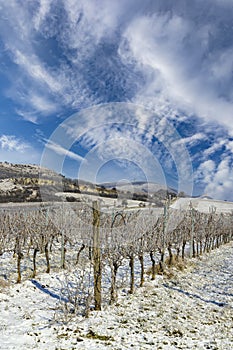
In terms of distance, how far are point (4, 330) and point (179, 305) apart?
4.80 m

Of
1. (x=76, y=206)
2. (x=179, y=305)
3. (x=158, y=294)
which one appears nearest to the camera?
(x=179, y=305)

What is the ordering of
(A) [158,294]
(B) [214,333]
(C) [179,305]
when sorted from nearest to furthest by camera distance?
(B) [214,333] → (C) [179,305] → (A) [158,294]

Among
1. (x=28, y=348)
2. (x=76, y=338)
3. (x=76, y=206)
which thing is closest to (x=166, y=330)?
(x=76, y=338)

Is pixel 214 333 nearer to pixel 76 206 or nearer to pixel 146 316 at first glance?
pixel 146 316

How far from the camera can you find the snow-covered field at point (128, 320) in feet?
17.9

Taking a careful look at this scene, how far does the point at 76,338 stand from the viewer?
217 inches

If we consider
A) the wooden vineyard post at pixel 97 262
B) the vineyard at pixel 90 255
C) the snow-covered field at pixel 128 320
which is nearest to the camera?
the snow-covered field at pixel 128 320

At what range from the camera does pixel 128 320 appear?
671 centimetres

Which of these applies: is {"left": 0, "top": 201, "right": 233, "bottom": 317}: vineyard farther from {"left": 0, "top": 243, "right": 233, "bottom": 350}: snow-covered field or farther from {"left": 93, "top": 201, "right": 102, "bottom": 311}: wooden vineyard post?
{"left": 0, "top": 243, "right": 233, "bottom": 350}: snow-covered field

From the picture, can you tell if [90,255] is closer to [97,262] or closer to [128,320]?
[97,262]

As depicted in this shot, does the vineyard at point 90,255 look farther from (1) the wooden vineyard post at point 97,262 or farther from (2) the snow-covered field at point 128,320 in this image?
(2) the snow-covered field at point 128,320

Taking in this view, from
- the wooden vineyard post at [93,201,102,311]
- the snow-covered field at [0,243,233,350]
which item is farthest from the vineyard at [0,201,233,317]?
the snow-covered field at [0,243,233,350]

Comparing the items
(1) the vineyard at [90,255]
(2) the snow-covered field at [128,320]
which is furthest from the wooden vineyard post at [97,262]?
(2) the snow-covered field at [128,320]

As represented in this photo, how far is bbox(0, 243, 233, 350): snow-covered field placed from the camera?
5469 mm
